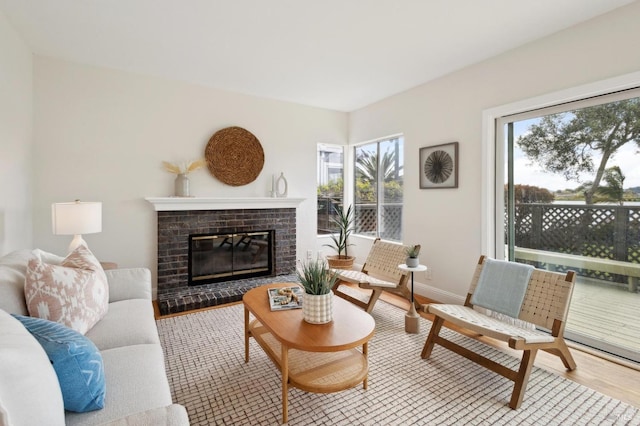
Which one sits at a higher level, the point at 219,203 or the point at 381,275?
the point at 219,203

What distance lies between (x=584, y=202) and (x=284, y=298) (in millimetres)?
2551

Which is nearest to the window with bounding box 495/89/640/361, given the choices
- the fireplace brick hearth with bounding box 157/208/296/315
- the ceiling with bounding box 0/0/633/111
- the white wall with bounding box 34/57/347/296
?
the ceiling with bounding box 0/0/633/111

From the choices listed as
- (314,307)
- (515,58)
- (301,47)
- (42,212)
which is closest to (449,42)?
(515,58)

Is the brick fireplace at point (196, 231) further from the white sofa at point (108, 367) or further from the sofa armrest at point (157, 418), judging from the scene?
the sofa armrest at point (157, 418)

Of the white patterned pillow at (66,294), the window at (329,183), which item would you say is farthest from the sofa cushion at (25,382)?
the window at (329,183)

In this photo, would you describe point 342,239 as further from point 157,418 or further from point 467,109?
point 157,418

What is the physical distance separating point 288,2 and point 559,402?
3.16 metres

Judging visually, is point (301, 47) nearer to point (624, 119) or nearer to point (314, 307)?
point (314, 307)

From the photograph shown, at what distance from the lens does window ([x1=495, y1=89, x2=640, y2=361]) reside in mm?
2424

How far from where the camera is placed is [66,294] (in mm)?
1624

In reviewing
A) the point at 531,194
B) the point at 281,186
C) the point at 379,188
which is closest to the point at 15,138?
the point at 281,186

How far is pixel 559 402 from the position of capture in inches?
75.9

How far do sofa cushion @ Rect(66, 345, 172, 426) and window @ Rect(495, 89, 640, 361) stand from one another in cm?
313

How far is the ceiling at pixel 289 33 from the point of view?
2367mm
